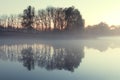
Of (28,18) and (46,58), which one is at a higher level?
(28,18)

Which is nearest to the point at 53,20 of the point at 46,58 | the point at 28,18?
the point at 28,18

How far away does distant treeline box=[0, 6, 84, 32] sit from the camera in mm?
75188

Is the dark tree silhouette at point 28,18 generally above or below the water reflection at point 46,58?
above

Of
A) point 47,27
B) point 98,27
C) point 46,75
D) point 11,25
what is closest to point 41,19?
point 47,27

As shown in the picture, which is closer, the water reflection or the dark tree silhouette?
the water reflection

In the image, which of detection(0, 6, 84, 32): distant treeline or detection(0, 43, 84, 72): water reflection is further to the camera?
detection(0, 6, 84, 32): distant treeline

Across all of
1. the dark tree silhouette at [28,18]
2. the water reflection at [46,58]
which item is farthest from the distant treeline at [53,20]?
the water reflection at [46,58]

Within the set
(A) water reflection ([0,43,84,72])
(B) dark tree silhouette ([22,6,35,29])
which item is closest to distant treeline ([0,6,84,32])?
(B) dark tree silhouette ([22,6,35,29])

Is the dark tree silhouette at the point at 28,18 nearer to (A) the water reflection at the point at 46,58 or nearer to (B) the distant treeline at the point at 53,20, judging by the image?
(B) the distant treeline at the point at 53,20

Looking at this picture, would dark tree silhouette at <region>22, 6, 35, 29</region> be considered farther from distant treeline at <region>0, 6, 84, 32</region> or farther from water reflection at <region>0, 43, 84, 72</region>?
water reflection at <region>0, 43, 84, 72</region>

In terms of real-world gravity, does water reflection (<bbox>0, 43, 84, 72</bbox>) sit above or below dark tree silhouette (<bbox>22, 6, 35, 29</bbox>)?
below

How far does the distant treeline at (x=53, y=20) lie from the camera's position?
247 feet

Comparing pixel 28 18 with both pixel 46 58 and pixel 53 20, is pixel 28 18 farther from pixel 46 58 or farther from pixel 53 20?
pixel 46 58

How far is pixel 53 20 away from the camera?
269ft
